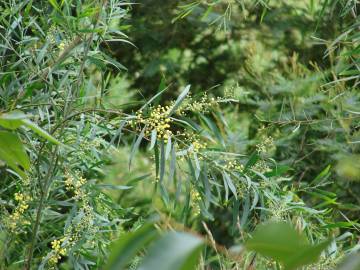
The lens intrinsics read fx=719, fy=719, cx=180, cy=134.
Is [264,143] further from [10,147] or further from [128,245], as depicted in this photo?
[128,245]

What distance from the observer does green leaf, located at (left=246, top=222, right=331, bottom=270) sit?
373mm

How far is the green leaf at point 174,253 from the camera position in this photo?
0.35 metres

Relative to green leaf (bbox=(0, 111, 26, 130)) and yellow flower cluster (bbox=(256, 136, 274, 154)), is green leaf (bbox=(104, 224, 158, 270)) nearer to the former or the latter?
green leaf (bbox=(0, 111, 26, 130))

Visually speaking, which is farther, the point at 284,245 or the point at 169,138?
the point at 169,138

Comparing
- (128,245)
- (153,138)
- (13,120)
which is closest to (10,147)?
(13,120)

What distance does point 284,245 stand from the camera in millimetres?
375

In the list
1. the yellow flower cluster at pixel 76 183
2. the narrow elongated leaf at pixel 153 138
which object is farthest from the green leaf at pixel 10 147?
the yellow flower cluster at pixel 76 183

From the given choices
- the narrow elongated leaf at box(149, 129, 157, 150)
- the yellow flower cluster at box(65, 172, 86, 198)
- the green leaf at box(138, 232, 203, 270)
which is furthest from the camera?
Result: the yellow flower cluster at box(65, 172, 86, 198)

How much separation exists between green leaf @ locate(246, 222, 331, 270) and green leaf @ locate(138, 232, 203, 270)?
34 mm

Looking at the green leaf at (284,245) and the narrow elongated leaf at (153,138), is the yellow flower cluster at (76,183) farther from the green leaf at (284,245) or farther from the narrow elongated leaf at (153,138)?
the green leaf at (284,245)

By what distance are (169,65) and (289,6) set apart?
796 millimetres

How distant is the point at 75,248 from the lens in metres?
1.78

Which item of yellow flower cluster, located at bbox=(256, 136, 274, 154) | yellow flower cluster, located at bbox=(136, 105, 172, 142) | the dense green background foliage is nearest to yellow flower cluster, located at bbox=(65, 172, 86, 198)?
the dense green background foliage

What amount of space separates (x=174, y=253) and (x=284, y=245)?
6 cm
